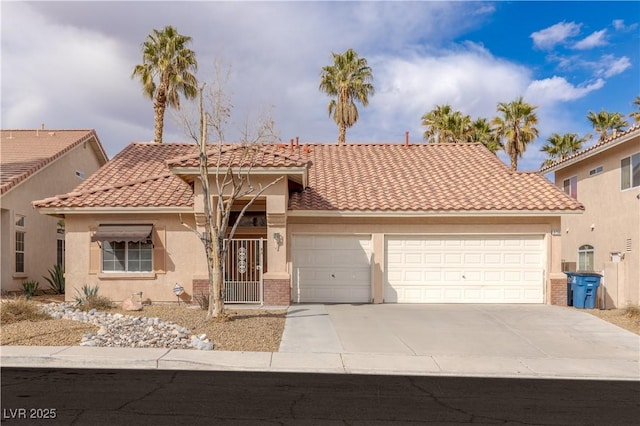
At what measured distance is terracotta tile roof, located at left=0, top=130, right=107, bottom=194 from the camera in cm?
1989

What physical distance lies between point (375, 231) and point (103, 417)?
11.7 meters

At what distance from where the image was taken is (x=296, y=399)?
24.2 ft

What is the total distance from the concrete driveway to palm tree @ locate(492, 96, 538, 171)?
18729 mm

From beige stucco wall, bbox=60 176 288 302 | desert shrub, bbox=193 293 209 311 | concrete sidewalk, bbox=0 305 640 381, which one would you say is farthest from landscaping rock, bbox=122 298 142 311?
concrete sidewalk, bbox=0 305 640 381

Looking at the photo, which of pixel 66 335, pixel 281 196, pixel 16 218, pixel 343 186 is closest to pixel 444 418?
pixel 66 335

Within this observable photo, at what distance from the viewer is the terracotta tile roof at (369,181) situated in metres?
16.7

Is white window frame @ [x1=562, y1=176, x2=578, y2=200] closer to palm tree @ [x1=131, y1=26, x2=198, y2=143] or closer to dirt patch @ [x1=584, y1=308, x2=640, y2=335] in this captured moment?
dirt patch @ [x1=584, y1=308, x2=640, y2=335]

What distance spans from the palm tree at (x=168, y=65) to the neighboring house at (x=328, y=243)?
10.3 meters

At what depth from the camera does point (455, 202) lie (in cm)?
1723

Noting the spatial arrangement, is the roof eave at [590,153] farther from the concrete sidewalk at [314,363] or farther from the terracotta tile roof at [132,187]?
the terracotta tile roof at [132,187]

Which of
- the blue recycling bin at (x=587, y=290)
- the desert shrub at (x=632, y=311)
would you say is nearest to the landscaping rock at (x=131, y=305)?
the blue recycling bin at (x=587, y=290)

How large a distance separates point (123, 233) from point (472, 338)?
10.5 metres

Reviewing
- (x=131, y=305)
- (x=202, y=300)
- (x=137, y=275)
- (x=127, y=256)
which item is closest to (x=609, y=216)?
(x=202, y=300)

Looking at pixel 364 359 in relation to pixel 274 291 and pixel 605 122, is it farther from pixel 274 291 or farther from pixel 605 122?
pixel 605 122
